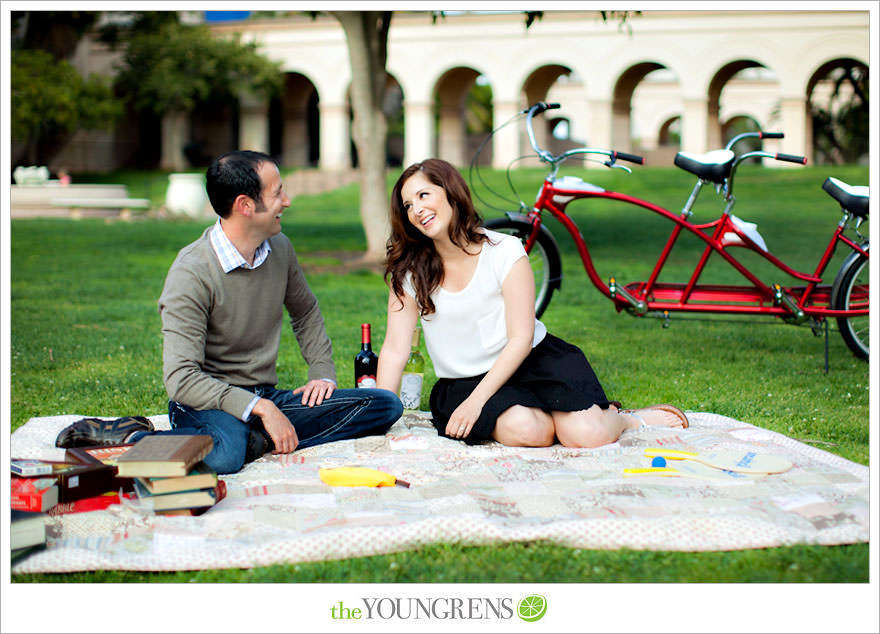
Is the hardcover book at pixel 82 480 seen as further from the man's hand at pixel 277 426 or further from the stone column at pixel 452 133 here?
the stone column at pixel 452 133

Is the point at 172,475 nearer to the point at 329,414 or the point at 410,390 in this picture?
the point at 329,414

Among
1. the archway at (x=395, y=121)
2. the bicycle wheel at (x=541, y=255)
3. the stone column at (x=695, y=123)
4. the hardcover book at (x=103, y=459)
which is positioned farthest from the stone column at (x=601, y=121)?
the hardcover book at (x=103, y=459)

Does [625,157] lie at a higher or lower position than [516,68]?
lower

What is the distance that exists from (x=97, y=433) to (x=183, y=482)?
2.58 ft

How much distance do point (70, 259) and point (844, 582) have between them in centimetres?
1066

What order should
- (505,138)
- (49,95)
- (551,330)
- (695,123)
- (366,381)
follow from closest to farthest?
(366,381), (551,330), (49,95), (695,123), (505,138)

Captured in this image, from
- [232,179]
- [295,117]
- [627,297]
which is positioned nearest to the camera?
[232,179]

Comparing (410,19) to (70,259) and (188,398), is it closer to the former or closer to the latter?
(70,259)

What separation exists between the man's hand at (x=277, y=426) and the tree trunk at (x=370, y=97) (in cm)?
632

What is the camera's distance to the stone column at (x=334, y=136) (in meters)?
32.0

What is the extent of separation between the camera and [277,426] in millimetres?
3260

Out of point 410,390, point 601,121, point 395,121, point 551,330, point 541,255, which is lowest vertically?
point 551,330

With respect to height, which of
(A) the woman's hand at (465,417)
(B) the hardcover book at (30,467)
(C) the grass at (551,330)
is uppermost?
(B) the hardcover book at (30,467)

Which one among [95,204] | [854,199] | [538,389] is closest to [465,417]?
[538,389]
